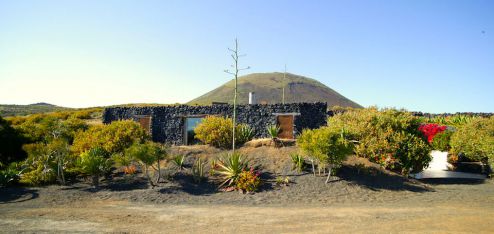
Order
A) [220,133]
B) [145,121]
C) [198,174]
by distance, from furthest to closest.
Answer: [145,121]
[220,133]
[198,174]

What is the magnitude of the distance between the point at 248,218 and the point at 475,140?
13669 millimetres

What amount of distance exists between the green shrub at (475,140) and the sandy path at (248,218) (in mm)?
6123

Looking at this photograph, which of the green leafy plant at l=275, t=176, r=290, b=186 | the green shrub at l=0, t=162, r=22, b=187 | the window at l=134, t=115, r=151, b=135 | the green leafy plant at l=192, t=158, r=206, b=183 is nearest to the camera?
the green shrub at l=0, t=162, r=22, b=187

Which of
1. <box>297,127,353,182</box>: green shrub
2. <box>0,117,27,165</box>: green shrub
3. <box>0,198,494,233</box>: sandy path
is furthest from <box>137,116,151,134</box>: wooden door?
<box>297,127,353,182</box>: green shrub

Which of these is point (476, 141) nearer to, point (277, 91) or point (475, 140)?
point (475, 140)

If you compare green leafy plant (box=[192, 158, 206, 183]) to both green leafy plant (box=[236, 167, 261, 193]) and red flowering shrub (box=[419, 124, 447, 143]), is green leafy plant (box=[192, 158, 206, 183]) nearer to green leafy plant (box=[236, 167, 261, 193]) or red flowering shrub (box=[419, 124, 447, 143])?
green leafy plant (box=[236, 167, 261, 193])

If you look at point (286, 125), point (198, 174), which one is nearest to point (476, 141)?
point (286, 125)

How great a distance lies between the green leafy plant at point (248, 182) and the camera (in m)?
13.5

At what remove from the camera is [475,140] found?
16562mm

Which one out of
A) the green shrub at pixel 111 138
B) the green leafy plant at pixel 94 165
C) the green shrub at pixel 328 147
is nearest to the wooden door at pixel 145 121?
the green shrub at pixel 111 138

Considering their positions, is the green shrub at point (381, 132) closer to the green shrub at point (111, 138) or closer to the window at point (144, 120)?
the green shrub at point (111, 138)

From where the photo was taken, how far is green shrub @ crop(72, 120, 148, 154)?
17.3 metres

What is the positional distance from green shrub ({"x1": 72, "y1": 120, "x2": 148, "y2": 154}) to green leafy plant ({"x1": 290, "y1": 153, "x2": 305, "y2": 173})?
797 cm

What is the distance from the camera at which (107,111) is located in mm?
25547
